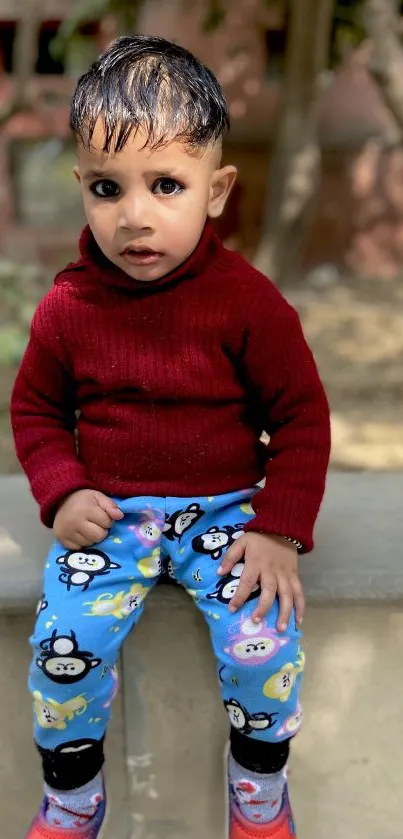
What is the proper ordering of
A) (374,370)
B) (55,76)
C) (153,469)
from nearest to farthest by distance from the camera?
(153,469), (374,370), (55,76)

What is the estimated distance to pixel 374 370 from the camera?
3775mm

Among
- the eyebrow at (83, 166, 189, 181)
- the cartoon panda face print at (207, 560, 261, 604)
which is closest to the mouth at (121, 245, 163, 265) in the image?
the eyebrow at (83, 166, 189, 181)

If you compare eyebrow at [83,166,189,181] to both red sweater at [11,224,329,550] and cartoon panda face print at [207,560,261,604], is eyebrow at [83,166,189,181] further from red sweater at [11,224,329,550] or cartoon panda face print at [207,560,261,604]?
cartoon panda face print at [207,560,261,604]

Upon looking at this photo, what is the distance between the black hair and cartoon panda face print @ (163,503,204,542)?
0.51m

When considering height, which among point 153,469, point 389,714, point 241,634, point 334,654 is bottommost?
point 389,714

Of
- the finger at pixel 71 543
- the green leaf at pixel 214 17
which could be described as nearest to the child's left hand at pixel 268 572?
the finger at pixel 71 543

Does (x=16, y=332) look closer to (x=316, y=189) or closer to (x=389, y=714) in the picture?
(x=316, y=189)

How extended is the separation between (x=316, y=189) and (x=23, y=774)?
4.30 m

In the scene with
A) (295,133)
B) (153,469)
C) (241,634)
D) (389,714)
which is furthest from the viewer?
(295,133)

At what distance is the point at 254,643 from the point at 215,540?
0.17m

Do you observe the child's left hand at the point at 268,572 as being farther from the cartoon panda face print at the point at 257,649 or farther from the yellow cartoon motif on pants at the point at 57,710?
the yellow cartoon motif on pants at the point at 57,710

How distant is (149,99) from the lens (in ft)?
3.94

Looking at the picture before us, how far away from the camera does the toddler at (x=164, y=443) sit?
1.24 m

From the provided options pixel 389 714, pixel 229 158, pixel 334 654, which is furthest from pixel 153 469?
pixel 229 158
